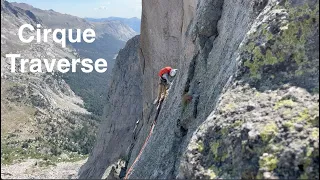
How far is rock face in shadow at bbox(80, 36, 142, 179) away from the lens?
45.3 meters

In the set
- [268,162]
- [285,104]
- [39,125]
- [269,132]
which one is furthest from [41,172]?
[268,162]

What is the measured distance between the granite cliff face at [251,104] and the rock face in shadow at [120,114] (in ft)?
98.0

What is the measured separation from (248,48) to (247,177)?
142 inches

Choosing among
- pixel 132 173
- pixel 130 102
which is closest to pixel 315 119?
pixel 132 173

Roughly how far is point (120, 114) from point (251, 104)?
1730 inches

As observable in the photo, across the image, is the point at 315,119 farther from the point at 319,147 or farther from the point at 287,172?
the point at 287,172

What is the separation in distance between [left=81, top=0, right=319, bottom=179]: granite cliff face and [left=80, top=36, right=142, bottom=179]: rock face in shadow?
2988 cm

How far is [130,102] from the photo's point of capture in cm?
5225

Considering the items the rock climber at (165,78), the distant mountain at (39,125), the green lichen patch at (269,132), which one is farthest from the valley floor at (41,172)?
the green lichen patch at (269,132)

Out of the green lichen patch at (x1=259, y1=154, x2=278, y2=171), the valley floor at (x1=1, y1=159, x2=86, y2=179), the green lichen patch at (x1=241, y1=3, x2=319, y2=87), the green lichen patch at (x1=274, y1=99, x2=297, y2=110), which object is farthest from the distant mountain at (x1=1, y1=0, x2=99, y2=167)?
the green lichen patch at (x1=259, y1=154, x2=278, y2=171)

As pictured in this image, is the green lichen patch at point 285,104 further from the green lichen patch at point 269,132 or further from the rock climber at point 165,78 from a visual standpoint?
the rock climber at point 165,78

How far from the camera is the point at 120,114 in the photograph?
51594 millimetres

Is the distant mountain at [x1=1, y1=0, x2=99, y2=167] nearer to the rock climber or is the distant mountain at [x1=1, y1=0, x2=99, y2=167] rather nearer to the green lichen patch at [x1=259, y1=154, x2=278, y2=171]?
the rock climber

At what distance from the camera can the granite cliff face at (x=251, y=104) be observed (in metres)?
7.08
